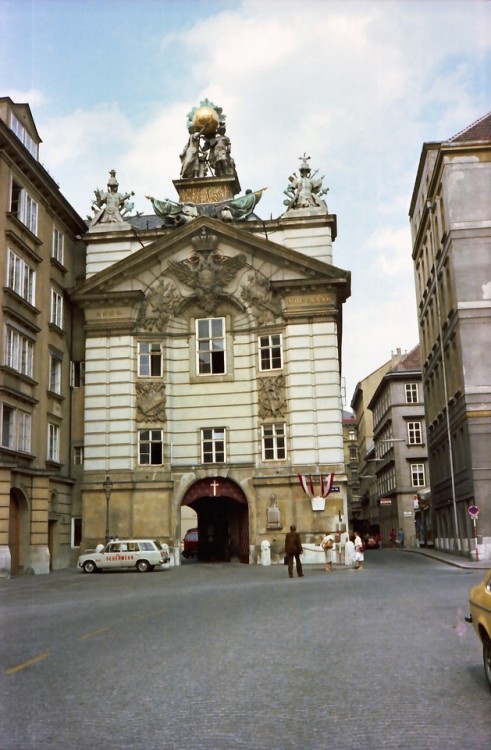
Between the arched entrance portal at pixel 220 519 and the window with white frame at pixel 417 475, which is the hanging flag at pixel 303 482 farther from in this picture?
the window with white frame at pixel 417 475

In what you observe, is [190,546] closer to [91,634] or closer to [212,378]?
[212,378]

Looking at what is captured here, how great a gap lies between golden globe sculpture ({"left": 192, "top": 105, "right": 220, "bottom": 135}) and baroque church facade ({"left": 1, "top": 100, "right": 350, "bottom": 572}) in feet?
23.4

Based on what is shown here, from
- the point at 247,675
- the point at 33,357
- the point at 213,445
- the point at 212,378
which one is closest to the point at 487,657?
the point at 247,675

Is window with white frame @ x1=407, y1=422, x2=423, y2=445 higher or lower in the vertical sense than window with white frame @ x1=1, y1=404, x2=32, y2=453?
higher

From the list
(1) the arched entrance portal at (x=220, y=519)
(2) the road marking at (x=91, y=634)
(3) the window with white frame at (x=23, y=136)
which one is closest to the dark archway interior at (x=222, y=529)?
(1) the arched entrance portal at (x=220, y=519)

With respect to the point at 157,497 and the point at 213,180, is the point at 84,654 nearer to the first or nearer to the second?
the point at 157,497

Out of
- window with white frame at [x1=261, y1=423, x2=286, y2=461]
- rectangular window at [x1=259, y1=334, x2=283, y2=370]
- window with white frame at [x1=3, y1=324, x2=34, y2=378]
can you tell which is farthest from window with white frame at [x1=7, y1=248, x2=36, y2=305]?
window with white frame at [x1=261, y1=423, x2=286, y2=461]

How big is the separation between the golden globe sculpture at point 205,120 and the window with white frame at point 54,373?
53.2ft

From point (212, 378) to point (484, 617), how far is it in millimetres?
32395

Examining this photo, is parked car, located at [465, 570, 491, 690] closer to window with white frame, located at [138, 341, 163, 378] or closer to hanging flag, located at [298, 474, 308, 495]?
hanging flag, located at [298, 474, 308, 495]

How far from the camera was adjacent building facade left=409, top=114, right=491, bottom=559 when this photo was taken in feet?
126

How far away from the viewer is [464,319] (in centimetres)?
4003

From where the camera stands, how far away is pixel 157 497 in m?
39.9

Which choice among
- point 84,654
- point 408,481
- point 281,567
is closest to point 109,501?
point 281,567
